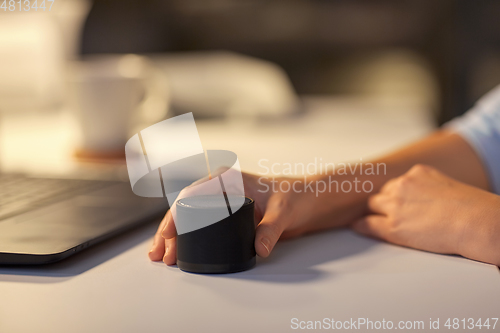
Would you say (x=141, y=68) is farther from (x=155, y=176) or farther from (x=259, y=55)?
(x=259, y=55)

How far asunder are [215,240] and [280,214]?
8 centimetres

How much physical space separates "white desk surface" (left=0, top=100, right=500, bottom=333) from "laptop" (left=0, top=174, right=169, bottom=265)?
0.04 feet

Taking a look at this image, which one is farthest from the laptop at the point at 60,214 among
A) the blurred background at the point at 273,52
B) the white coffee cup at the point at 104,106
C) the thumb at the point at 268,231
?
the blurred background at the point at 273,52

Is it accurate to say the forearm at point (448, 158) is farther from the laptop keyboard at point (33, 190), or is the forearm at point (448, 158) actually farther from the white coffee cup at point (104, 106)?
the white coffee cup at point (104, 106)

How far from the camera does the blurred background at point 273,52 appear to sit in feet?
4.70

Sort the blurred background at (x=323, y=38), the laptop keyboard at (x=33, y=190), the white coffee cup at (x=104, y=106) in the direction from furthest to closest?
the blurred background at (x=323, y=38) < the white coffee cup at (x=104, y=106) < the laptop keyboard at (x=33, y=190)

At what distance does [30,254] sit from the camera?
302 mm

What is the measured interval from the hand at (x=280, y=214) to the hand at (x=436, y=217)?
2 cm

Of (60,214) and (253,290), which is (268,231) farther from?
(60,214)

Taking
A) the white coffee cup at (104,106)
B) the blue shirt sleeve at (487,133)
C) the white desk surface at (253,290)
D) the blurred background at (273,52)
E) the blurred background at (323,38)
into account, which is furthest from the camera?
the blurred background at (323,38)

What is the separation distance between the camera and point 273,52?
224 centimetres

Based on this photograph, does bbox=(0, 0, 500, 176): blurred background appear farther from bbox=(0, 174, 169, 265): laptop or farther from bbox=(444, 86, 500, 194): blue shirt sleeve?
bbox=(0, 174, 169, 265): laptop

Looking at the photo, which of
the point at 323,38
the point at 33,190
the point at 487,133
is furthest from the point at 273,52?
the point at 33,190

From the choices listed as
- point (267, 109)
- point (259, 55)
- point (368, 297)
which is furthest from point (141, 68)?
point (259, 55)
